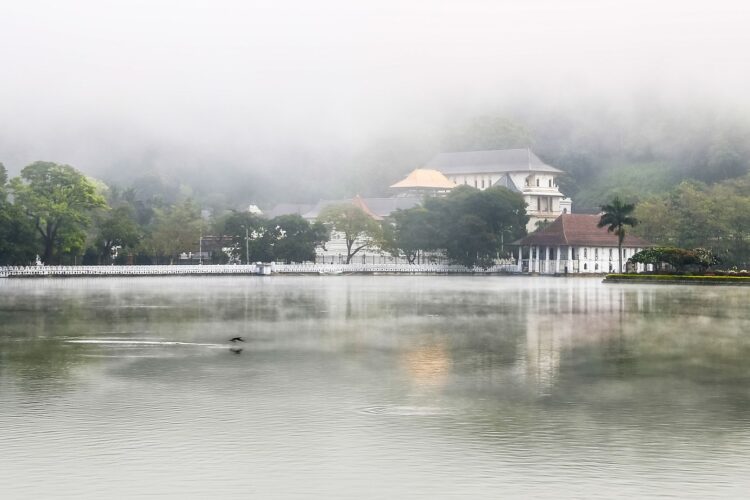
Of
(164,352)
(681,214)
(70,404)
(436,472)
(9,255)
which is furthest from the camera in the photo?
(681,214)

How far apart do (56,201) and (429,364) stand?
263 feet

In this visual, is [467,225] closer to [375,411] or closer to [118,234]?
[118,234]

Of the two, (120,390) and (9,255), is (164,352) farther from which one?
(9,255)

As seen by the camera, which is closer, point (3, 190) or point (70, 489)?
point (70, 489)

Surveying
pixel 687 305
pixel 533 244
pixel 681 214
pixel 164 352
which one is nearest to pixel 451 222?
pixel 533 244

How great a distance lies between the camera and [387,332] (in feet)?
111

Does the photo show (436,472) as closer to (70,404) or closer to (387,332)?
(70,404)

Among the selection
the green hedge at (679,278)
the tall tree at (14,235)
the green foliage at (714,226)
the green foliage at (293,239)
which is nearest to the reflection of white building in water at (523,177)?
the green foliage at (714,226)

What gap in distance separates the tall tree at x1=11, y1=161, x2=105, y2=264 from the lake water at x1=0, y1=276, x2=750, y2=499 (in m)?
63.4

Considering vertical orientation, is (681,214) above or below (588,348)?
above

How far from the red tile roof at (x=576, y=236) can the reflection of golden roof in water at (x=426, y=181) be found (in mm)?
63601

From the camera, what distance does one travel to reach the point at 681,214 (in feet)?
381

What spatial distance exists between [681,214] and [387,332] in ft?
289

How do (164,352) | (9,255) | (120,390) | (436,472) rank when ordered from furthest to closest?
(9,255) < (164,352) < (120,390) < (436,472)
